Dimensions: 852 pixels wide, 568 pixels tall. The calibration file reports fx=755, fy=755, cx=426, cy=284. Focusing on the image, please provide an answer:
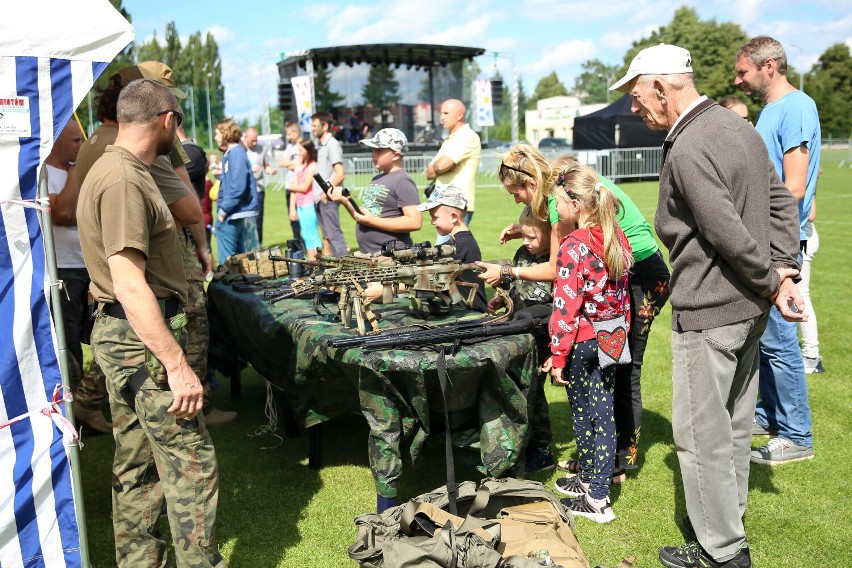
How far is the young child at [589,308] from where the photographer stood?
3627mm

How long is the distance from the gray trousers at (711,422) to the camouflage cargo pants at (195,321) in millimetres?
2149

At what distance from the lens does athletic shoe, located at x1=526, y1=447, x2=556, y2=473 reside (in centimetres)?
454

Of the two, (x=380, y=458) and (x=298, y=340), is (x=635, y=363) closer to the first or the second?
(x=380, y=458)

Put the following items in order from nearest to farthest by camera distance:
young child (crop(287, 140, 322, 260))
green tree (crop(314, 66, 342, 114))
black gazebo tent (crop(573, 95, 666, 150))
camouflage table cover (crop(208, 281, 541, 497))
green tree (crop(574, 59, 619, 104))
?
camouflage table cover (crop(208, 281, 541, 497)) → young child (crop(287, 140, 322, 260)) → black gazebo tent (crop(573, 95, 666, 150)) → green tree (crop(314, 66, 342, 114)) → green tree (crop(574, 59, 619, 104))

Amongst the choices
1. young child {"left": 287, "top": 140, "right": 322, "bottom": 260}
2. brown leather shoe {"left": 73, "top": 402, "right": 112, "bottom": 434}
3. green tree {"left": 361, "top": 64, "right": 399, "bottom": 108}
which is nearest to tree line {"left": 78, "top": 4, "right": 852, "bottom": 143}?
green tree {"left": 361, "top": 64, "right": 399, "bottom": 108}

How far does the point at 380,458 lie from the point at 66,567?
1.37m

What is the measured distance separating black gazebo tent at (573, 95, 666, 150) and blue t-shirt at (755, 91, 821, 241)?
85.6 feet

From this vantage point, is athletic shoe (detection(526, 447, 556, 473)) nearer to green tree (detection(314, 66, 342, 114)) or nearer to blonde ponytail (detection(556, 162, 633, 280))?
blonde ponytail (detection(556, 162, 633, 280))

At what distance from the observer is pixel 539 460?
4.55m

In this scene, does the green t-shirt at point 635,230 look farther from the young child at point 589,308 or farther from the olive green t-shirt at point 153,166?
the olive green t-shirt at point 153,166

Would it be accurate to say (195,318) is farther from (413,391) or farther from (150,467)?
(413,391)

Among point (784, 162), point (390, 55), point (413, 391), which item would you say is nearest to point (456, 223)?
point (413, 391)

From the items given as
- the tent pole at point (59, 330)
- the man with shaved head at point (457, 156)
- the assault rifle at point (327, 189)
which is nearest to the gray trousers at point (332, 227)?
the man with shaved head at point (457, 156)

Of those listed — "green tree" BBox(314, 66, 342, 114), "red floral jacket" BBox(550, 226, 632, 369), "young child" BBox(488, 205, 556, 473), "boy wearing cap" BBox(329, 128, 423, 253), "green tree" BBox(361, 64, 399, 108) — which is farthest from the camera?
"green tree" BBox(361, 64, 399, 108)
